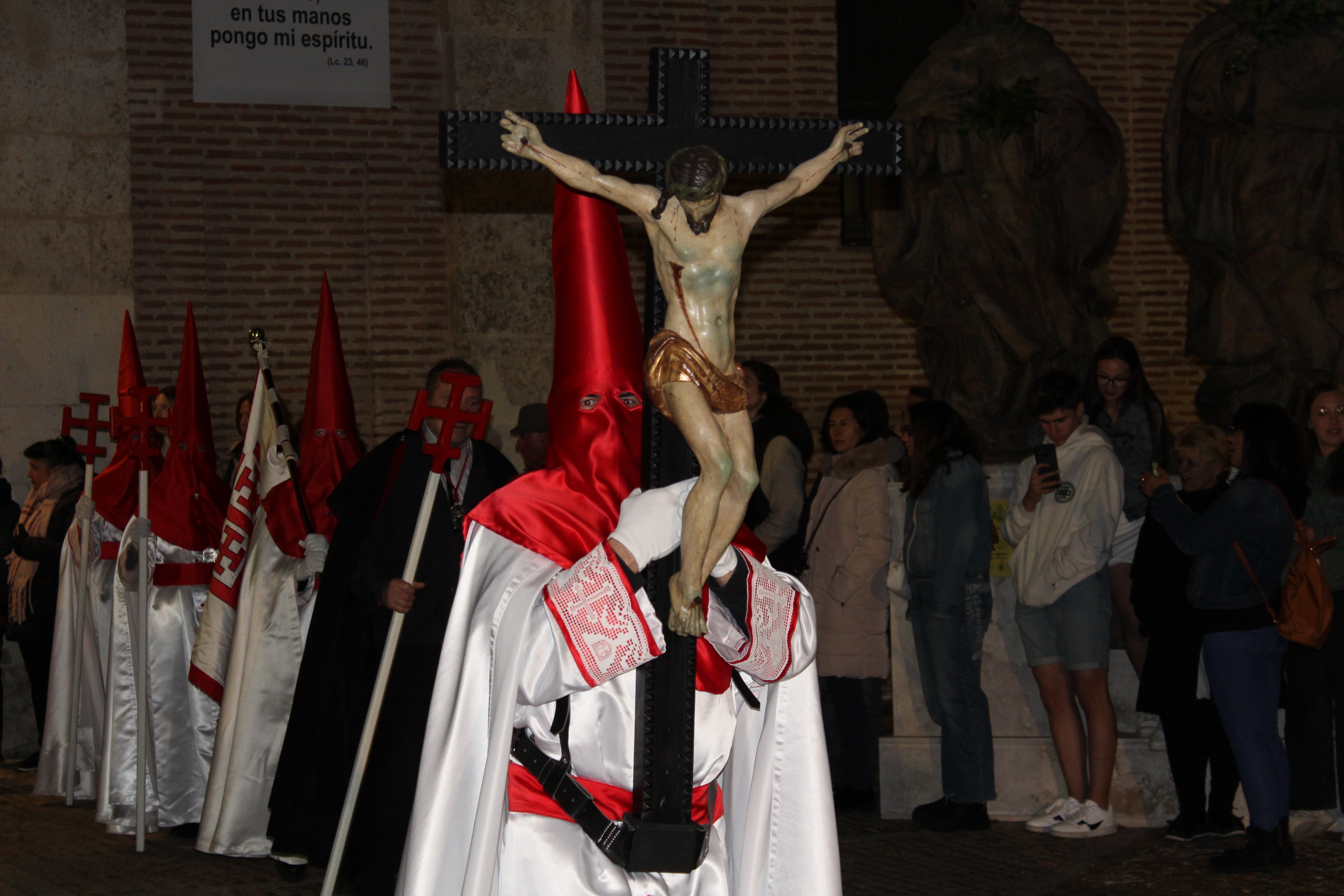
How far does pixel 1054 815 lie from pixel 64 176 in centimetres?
775

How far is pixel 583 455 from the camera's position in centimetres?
323

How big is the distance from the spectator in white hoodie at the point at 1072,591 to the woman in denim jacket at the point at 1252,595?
17.6 inches

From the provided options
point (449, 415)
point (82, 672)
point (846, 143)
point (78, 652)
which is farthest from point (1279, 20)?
point (82, 672)

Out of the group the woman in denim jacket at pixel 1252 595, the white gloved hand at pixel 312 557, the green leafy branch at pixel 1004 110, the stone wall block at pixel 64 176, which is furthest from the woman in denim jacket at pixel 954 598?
the stone wall block at pixel 64 176

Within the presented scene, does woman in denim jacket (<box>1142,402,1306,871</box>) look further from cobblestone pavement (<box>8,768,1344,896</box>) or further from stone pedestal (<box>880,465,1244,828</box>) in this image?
stone pedestal (<box>880,465,1244,828</box>)

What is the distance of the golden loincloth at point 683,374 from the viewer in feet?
8.68

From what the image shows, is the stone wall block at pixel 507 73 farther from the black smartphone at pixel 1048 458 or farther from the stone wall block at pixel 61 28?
the black smartphone at pixel 1048 458

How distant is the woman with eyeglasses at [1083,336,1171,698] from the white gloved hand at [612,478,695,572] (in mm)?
4139

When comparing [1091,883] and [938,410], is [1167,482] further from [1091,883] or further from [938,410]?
[1091,883]

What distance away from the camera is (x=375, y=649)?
18.9 feet

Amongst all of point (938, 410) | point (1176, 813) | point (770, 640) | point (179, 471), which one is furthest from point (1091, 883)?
point (179, 471)

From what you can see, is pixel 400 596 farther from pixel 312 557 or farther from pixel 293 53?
pixel 293 53

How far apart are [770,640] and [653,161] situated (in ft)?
3.20

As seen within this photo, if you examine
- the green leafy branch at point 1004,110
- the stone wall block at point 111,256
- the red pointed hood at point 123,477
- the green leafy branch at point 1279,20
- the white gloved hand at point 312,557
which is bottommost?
the white gloved hand at point 312,557
